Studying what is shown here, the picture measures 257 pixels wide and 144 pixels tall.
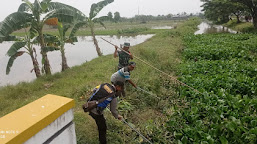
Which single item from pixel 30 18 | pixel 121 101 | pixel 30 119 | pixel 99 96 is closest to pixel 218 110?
pixel 121 101

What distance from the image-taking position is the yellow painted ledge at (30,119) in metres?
1.90

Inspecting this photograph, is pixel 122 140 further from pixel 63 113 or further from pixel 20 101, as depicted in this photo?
pixel 20 101

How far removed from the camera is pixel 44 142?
7.45ft

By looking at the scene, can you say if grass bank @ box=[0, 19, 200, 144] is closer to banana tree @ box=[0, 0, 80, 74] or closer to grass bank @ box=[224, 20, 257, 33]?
banana tree @ box=[0, 0, 80, 74]

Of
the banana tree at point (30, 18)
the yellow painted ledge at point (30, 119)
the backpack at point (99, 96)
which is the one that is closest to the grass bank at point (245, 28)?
the banana tree at point (30, 18)

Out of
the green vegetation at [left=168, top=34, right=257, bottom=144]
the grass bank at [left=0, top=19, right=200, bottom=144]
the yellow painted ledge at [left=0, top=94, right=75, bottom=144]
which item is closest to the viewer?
the yellow painted ledge at [left=0, top=94, right=75, bottom=144]

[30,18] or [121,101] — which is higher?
[30,18]

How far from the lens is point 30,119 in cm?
214

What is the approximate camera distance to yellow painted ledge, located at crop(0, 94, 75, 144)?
6.23 feet

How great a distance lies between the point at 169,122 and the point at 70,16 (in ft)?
22.5

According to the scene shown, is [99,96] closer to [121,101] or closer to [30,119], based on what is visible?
[30,119]

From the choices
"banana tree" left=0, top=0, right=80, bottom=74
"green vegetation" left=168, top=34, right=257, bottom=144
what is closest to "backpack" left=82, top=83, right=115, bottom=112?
"green vegetation" left=168, top=34, right=257, bottom=144

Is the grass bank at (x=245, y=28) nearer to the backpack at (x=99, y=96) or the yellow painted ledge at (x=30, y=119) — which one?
the backpack at (x=99, y=96)

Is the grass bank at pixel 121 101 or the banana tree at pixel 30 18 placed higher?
the banana tree at pixel 30 18
